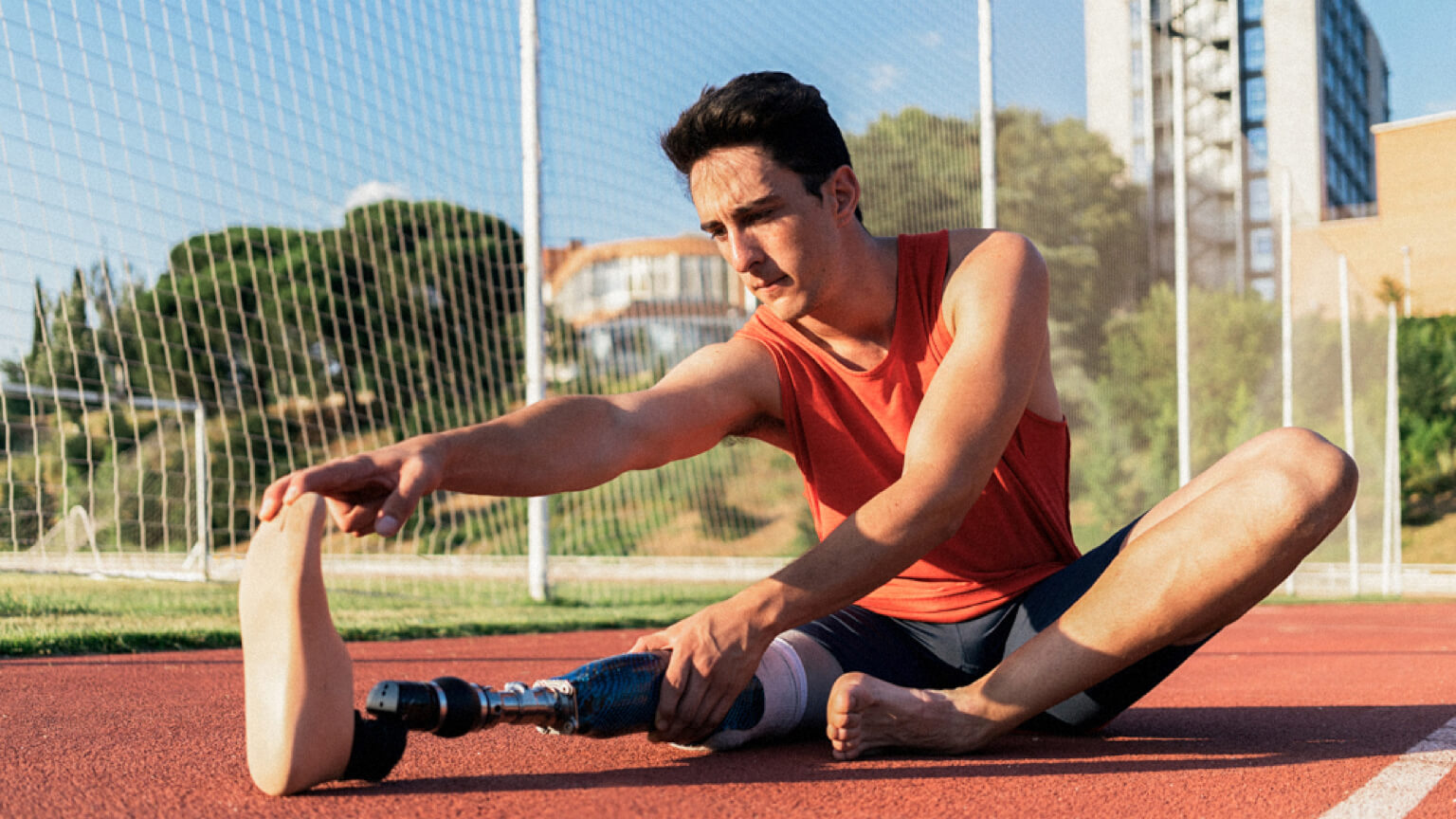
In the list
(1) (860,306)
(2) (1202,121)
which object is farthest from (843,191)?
(2) (1202,121)

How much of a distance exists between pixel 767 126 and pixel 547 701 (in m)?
0.93

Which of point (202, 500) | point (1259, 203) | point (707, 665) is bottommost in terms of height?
point (202, 500)

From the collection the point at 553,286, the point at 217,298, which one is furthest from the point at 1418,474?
the point at 217,298

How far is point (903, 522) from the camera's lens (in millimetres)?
1710

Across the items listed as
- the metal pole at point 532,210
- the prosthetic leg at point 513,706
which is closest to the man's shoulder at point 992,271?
Result: the prosthetic leg at point 513,706

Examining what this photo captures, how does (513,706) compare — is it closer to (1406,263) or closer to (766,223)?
(766,223)

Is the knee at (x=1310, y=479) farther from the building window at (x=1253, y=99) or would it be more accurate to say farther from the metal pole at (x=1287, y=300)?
the building window at (x=1253, y=99)

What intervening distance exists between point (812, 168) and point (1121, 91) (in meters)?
16.6

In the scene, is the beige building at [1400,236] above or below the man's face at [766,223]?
above

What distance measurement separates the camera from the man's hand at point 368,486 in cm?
137

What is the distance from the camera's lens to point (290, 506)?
4.71 feet

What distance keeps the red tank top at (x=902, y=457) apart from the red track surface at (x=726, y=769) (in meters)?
0.29

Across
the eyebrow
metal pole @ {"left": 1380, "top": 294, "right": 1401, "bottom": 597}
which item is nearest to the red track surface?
the eyebrow

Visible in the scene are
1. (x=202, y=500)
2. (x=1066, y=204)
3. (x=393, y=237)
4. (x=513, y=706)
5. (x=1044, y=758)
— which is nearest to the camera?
(x=513, y=706)
